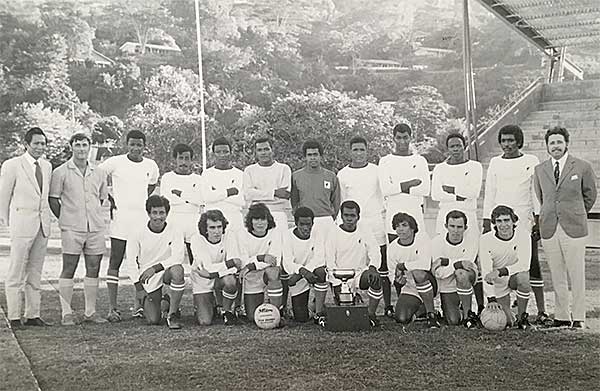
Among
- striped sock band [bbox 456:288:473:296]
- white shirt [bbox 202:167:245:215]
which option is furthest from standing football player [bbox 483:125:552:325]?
A: white shirt [bbox 202:167:245:215]

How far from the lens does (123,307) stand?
464 centimetres

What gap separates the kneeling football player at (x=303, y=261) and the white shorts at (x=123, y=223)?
941 mm

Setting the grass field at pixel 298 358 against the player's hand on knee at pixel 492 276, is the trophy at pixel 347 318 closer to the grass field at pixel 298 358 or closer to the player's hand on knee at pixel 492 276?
the grass field at pixel 298 358

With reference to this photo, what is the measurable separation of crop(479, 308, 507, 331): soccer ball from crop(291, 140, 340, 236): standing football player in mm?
1092

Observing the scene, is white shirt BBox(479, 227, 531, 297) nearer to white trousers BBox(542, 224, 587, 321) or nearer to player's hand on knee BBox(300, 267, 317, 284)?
white trousers BBox(542, 224, 587, 321)

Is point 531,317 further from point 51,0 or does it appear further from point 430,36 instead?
point 51,0

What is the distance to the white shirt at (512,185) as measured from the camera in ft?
15.0

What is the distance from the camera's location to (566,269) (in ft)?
14.9

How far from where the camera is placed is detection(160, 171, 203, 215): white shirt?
4664 millimetres

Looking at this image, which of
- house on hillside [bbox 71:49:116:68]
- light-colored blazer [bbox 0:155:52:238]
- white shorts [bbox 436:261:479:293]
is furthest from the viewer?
white shorts [bbox 436:261:479:293]

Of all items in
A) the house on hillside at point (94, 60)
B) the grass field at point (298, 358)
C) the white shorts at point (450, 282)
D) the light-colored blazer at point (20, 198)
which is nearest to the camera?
the grass field at point (298, 358)

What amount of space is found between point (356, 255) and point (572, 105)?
1603mm

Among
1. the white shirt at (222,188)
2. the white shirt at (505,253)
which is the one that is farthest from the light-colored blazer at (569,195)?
the white shirt at (222,188)

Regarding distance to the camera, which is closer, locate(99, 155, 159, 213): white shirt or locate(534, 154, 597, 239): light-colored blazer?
locate(534, 154, 597, 239): light-colored blazer
